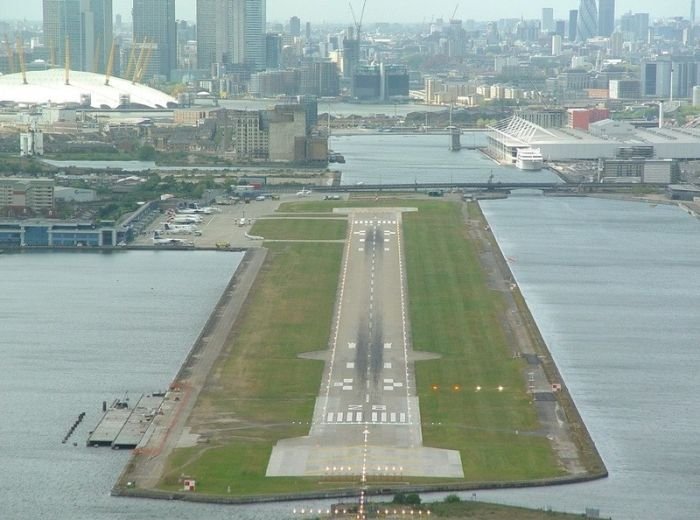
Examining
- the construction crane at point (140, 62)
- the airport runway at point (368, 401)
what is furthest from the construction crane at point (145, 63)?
the airport runway at point (368, 401)

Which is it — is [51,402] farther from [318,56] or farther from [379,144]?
[318,56]

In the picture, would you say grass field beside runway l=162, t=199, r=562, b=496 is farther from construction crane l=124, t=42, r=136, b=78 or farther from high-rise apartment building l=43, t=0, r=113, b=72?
high-rise apartment building l=43, t=0, r=113, b=72

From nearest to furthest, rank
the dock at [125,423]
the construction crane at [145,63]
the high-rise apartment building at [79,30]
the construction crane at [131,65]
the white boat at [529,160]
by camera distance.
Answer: the dock at [125,423], the white boat at [529,160], the construction crane at [131,65], the construction crane at [145,63], the high-rise apartment building at [79,30]

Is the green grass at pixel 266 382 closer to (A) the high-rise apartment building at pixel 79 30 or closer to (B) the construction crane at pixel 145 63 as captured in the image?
(B) the construction crane at pixel 145 63

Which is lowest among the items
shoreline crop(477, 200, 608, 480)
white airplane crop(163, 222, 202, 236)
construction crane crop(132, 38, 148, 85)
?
white airplane crop(163, 222, 202, 236)

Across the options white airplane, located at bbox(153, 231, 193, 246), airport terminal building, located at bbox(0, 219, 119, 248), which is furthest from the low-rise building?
white airplane, located at bbox(153, 231, 193, 246)

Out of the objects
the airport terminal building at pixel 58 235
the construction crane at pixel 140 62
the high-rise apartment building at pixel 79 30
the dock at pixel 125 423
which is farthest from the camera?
the high-rise apartment building at pixel 79 30
